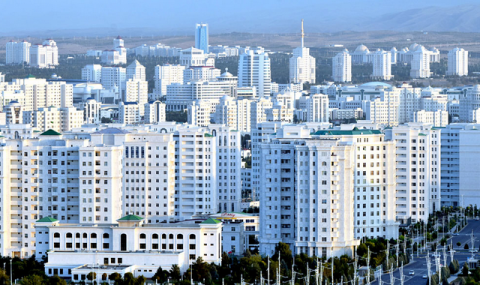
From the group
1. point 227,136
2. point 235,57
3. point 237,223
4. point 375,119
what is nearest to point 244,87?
point 375,119

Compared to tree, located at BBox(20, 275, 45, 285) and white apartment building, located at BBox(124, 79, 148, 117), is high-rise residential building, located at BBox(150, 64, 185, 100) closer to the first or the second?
white apartment building, located at BBox(124, 79, 148, 117)

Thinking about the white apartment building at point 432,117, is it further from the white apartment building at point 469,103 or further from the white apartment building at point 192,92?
the white apartment building at point 192,92

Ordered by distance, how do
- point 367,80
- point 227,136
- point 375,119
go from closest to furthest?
1. point 227,136
2. point 375,119
3. point 367,80

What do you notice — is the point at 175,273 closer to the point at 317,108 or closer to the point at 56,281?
the point at 56,281

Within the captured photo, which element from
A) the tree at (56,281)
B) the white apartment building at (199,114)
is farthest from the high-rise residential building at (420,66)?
the tree at (56,281)

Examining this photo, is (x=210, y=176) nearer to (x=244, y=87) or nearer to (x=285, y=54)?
(x=244, y=87)

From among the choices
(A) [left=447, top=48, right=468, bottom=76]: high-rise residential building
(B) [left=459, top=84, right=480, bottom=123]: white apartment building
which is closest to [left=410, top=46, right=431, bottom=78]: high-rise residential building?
(A) [left=447, top=48, right=468, bottom=76]: high-rise residential building

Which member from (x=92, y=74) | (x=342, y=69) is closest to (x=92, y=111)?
(x=92, y=74)
